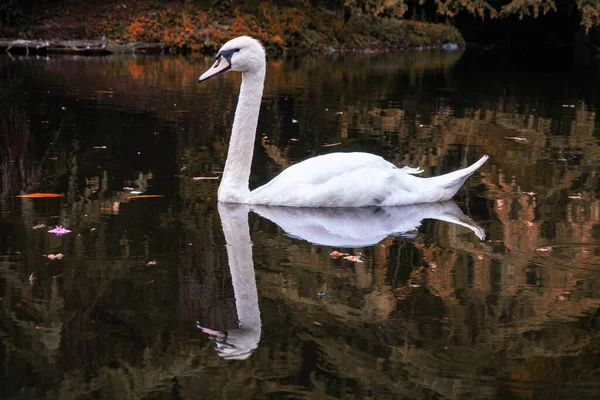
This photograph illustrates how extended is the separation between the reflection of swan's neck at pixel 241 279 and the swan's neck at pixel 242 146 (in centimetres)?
13

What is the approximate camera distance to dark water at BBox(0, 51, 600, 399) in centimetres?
403

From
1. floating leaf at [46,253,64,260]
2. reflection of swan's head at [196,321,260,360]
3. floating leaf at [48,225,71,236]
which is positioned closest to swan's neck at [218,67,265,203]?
floating leaf at [48,225,71,236]

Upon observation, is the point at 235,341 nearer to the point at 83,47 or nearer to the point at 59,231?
the point at 59,231

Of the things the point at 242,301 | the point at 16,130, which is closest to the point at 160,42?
the point at 16,130

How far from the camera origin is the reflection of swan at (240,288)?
4293mm

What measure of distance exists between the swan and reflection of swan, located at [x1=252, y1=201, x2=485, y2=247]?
0.28 ft

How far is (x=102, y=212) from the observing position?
22.7 feet

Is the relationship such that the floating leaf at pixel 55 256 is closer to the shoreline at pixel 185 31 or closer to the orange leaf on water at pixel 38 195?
the orange leaf on water at pixel 38 195

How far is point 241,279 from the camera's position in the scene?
536cm

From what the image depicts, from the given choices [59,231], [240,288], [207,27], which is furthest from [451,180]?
[207,27]

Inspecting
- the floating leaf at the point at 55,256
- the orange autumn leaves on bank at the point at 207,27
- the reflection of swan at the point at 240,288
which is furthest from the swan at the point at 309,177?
the orange autumn leaves on bank at the point at 207,27

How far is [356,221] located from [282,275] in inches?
63.3

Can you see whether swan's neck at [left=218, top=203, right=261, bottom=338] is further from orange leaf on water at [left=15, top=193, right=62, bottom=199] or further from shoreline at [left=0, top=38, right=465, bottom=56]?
shoreline at [left=0, top=38, right=465, bottom=56]

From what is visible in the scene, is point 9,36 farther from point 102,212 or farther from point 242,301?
point 242,301
